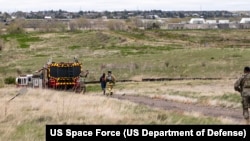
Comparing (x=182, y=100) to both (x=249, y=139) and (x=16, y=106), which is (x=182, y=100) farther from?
(x=249, y=139)

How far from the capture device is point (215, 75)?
165 ft

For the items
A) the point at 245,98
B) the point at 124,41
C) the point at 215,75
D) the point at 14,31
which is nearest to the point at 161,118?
the point at 245,98

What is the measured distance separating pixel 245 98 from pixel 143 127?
4.49 m
